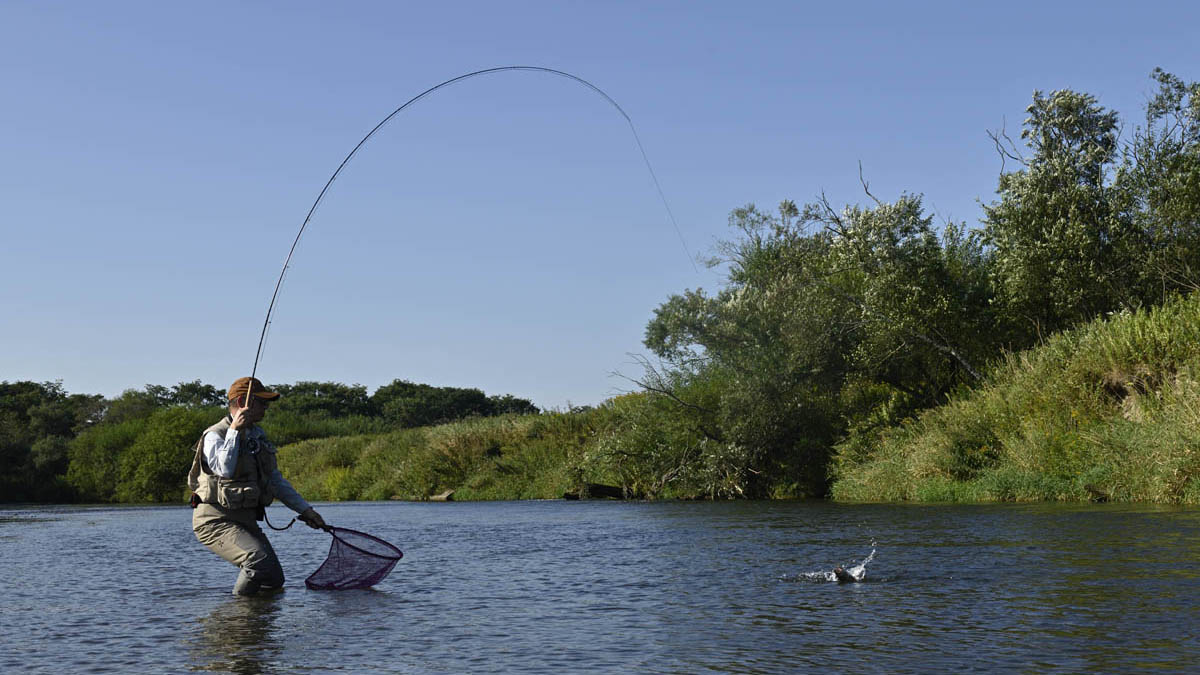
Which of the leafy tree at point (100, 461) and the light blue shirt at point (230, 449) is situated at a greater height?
the leafy tree at point (100, 461)

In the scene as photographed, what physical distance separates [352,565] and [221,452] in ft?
5.98

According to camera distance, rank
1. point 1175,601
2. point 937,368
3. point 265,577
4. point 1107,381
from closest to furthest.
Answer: point 1175,601
point 265,577
point 1107,381
point 937,368

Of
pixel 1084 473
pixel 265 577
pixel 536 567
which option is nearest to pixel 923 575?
pixel 536 567

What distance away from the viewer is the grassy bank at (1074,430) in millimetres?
18656

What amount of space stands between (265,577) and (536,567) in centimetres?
337

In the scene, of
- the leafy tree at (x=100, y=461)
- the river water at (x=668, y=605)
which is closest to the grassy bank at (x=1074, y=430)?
the river water at (x=668, y=605)

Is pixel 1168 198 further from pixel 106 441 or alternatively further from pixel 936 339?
pixel 106 441

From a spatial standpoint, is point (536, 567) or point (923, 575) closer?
point (923, 575)

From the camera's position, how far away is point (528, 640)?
7750 mm

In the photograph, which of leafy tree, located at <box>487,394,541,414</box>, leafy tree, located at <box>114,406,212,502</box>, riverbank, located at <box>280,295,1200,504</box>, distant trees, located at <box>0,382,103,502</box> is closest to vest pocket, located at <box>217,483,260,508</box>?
riverbank, located at <box>280,295,1200,504</box>

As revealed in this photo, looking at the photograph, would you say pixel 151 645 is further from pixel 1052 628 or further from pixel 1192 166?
pixel 1192 166

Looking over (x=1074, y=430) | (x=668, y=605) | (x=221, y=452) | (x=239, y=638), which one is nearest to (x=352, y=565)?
(x=221, y=452)

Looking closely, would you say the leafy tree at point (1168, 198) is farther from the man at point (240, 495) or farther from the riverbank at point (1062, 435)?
the man at point (240, 495)

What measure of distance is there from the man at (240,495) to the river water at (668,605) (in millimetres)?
396
